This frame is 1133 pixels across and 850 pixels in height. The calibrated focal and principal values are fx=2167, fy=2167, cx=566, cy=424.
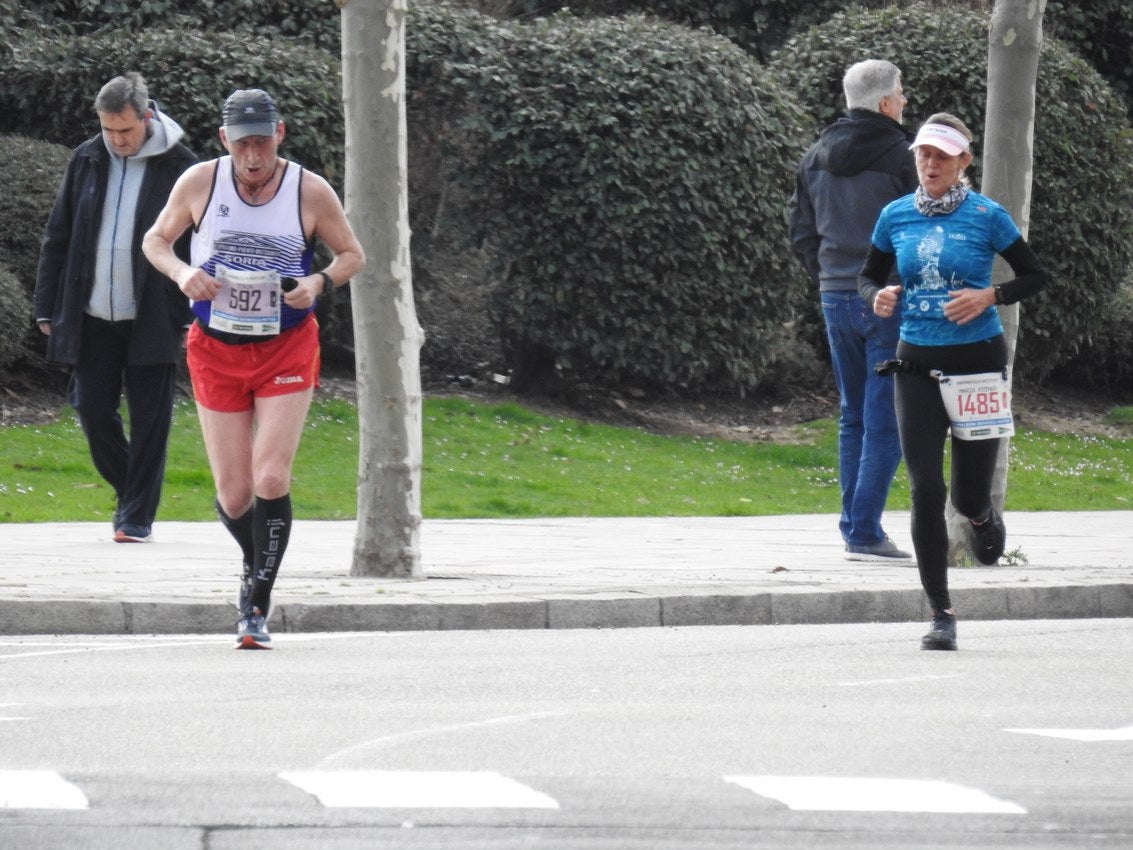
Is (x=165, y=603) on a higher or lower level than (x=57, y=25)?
lower

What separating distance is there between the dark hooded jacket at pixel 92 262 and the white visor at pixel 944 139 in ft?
13.8

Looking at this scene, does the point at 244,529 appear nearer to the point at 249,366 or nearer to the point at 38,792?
the point at 249,366

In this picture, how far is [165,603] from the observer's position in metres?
8.11

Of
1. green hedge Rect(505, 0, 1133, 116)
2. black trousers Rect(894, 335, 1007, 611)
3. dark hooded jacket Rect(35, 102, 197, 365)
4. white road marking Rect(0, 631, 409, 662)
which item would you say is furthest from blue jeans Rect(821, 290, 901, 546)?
green hedge Rect(505, 0, 1133, 116)

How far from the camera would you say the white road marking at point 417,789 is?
192 inches

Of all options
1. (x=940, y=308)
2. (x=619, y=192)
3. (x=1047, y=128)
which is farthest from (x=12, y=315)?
(x=1047, y=128)

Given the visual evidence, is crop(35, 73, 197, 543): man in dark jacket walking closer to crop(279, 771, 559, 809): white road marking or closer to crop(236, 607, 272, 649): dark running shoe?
crop(236, 607, 272, 649): dark running shoe

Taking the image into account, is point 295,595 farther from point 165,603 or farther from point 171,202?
point 171,202

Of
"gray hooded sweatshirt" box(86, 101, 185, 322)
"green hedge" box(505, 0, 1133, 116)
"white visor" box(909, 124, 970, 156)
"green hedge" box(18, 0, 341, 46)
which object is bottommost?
"gray hooded sweatshirt" box(86, 101, 185, 322)

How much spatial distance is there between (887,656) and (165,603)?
268 cm

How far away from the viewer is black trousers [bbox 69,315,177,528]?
10.6 meters

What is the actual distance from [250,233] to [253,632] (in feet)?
4.55

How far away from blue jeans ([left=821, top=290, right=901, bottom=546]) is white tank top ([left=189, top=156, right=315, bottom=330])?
3.50m

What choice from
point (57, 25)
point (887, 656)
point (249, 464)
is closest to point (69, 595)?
point (249, 464)
